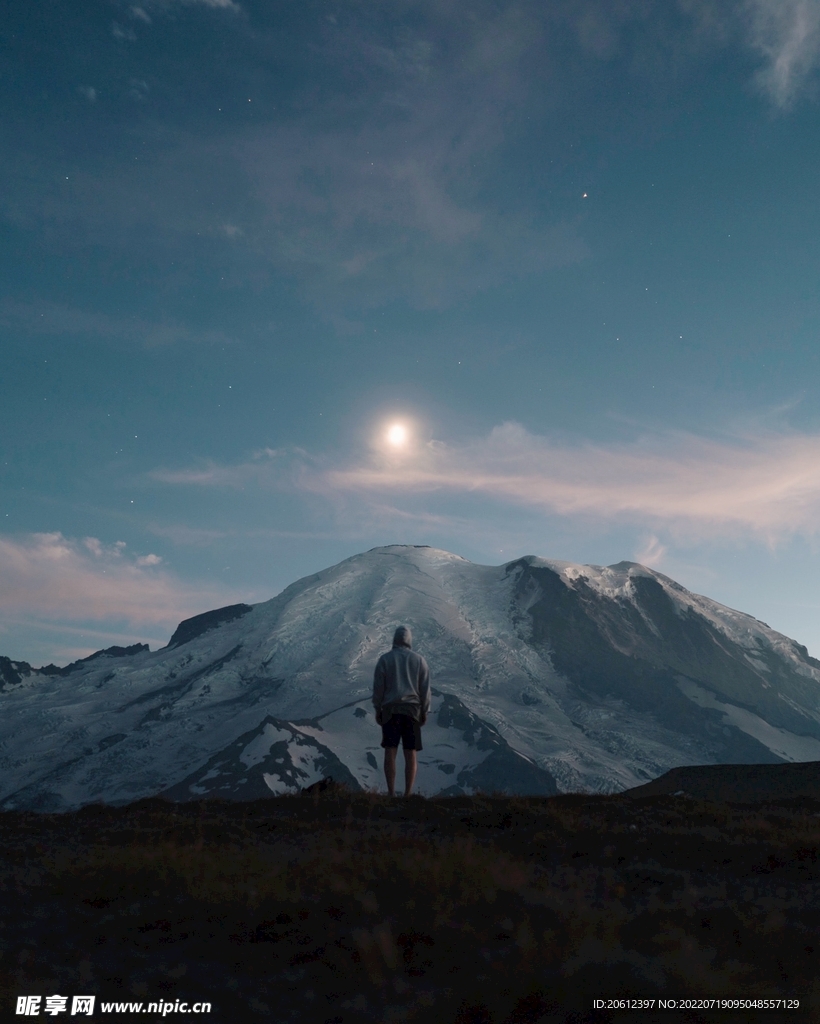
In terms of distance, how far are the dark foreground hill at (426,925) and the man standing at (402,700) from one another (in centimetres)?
458

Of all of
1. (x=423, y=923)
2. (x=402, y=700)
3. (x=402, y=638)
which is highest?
(x=402, y=638)

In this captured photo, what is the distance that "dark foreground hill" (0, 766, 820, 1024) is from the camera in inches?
143

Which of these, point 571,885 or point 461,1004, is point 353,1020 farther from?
point 571,885

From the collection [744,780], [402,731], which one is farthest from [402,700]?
[744,780]

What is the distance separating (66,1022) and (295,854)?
12.7 feet

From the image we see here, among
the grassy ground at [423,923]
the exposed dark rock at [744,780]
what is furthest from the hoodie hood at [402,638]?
the exposed dark rock at [744,780]

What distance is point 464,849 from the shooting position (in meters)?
7.24

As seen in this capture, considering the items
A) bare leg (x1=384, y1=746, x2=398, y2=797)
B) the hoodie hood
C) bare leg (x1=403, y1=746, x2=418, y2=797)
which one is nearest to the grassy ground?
bare leg (x1=403, y1=746, x2=418, y2=797)

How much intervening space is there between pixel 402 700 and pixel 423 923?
8.80 metres

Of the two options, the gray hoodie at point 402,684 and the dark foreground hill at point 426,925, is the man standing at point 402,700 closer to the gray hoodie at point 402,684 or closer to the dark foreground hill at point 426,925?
the gray hoodie at point 402,684

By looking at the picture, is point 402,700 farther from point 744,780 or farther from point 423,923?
point 744,780

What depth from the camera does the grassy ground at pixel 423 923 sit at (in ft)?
12.0

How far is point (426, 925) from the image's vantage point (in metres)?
4.64

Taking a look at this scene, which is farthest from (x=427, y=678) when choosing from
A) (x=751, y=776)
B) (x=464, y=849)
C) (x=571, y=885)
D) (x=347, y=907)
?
(x=751, y=776)
